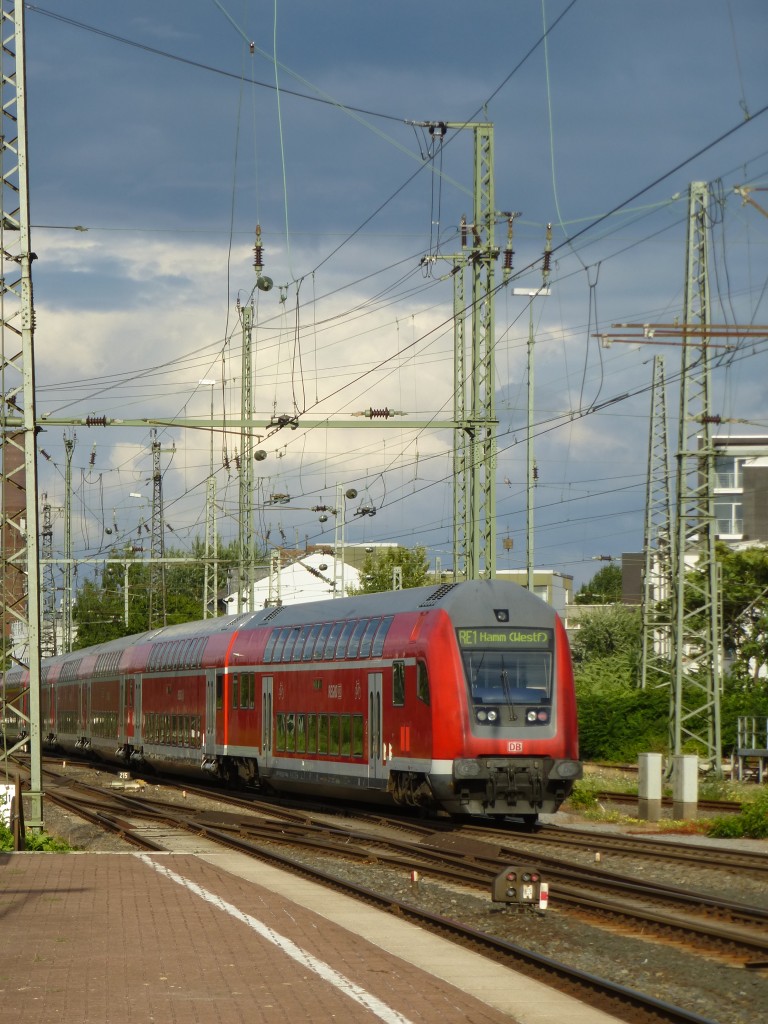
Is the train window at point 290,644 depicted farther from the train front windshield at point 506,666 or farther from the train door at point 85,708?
the train door at point 85,708

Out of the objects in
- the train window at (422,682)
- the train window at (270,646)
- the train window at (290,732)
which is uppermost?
the train window at (270,646)

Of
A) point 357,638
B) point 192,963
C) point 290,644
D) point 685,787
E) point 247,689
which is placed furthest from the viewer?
point 247,689

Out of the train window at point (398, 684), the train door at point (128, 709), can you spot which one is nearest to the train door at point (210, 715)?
the train door at point (128, 709)

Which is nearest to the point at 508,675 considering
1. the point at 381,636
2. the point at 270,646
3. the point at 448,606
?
the point at 448,606

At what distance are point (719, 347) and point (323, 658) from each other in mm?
10454

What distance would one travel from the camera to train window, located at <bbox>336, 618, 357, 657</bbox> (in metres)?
27.4

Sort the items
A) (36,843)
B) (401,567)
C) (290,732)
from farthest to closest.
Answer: (401,567)
(290,732)
(36,843)

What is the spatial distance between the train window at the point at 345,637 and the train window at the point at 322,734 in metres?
1.33

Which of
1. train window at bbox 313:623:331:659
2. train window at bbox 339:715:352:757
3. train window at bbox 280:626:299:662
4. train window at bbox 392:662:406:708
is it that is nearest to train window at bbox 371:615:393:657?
train window at bbox 392:662:406:708

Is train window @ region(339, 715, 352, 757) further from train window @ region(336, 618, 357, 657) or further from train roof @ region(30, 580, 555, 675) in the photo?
train roof @ region(30, 580, 555, 675)

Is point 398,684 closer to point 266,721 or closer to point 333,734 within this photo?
point 333,734

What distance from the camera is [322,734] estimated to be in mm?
28203

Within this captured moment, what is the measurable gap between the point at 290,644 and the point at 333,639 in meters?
2.52

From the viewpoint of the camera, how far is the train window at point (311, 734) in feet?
94.0
